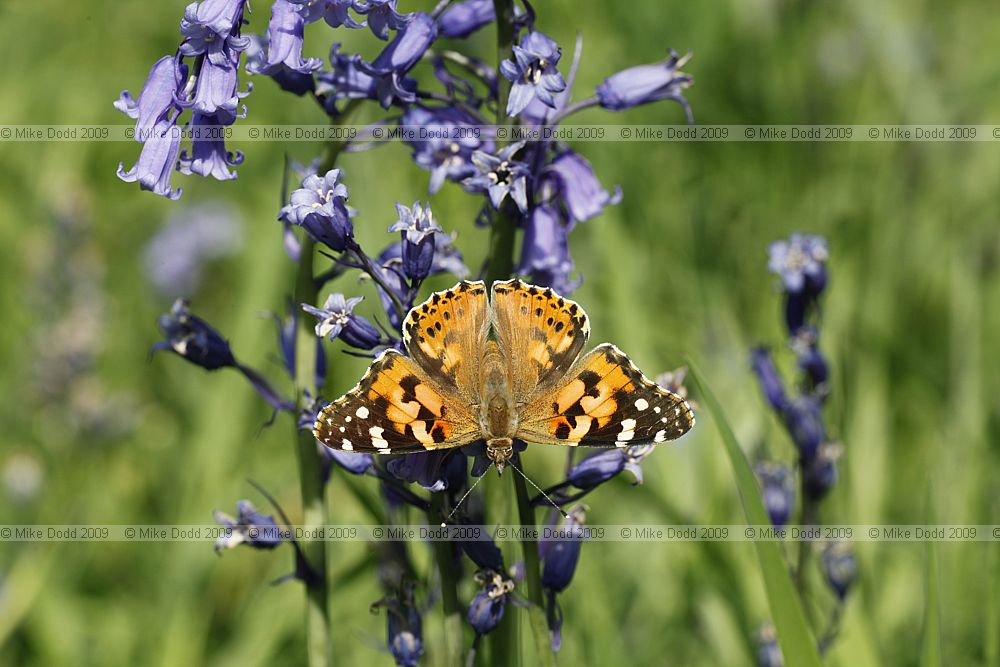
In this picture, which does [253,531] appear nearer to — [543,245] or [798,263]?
[543,245]

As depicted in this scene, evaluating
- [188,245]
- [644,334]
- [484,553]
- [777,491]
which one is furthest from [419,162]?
[188,245]

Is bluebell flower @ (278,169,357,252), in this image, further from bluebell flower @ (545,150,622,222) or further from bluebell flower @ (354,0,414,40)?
bluebell flower @ (545,150,622,222)

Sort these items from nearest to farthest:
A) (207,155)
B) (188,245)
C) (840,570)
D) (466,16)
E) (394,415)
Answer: (394,415), (207,155), (466,16), (840,570), (188,245)

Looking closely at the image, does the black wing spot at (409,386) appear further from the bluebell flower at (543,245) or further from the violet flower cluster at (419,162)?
the bluebell flower at (543,245)

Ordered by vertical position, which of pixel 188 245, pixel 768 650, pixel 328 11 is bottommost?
pixel 768 650

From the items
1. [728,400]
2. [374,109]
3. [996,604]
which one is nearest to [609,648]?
[996,604]
